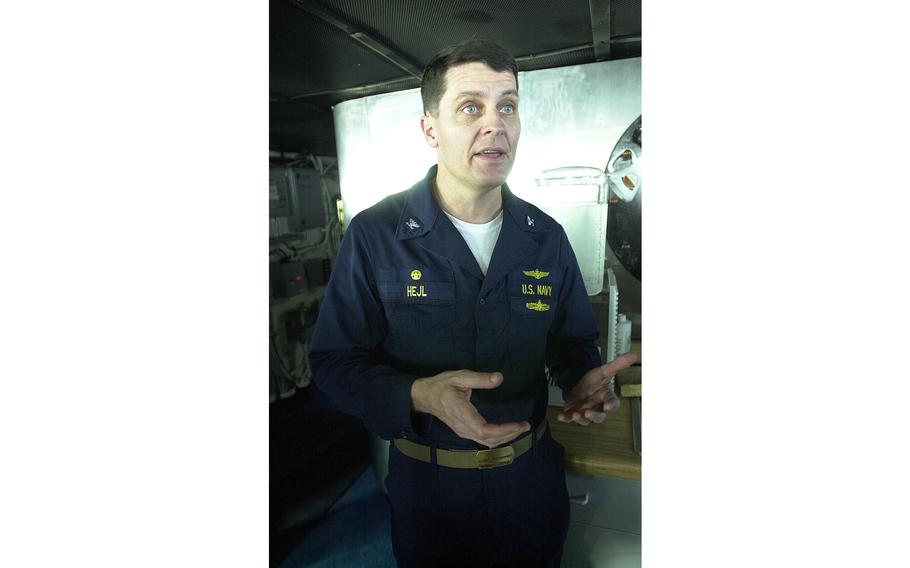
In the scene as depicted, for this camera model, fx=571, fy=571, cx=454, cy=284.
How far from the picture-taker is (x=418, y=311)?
33.8 inches

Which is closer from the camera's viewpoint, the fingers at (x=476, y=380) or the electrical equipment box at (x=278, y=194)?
the fingers at (x=476, y=380)

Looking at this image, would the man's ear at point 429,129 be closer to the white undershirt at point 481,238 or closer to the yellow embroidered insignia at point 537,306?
the white undershirt at point 481,238

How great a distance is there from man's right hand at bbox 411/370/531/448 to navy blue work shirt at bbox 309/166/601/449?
1cm

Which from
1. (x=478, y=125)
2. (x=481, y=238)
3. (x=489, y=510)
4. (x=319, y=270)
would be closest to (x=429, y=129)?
(x=478, y=125)

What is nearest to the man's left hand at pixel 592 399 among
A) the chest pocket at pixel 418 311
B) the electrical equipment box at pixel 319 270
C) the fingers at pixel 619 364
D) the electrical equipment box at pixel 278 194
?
the fingers at pixel 619 364

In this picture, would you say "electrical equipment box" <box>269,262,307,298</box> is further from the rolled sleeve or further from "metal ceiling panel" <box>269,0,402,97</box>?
the rolled sleeve

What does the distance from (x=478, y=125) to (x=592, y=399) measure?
1.45ft

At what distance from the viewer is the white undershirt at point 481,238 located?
0.83 m

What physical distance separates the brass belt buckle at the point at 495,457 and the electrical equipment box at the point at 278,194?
508 millimetres

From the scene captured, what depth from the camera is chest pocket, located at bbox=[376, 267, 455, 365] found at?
0.85 meters
